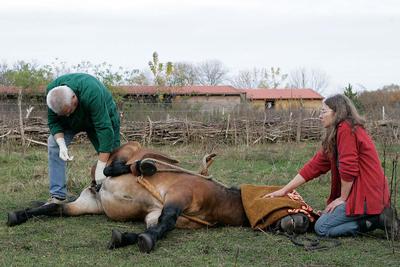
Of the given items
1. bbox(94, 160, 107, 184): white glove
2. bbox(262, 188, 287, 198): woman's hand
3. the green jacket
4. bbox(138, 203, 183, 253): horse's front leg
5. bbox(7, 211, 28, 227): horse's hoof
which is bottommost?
bbox(7, 211, 28, 227): horse's hoof

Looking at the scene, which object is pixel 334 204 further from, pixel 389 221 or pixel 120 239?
pixel 120 239

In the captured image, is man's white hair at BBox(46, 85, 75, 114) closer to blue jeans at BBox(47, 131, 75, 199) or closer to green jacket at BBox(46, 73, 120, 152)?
green jacket at BBox(46, 73, 120, 152)

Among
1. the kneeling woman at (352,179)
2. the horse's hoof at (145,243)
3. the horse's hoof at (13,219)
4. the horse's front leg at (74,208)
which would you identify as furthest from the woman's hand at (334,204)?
the horse's hoof at (13,219)

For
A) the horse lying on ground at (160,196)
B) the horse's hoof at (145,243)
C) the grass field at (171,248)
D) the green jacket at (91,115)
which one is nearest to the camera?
the grass field at (171,248)

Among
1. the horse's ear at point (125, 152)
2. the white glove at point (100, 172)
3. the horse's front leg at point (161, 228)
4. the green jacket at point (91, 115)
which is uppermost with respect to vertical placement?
the green jacket at point (91, 115)

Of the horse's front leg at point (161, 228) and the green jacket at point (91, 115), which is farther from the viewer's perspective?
the green jacket at point (91, 115)

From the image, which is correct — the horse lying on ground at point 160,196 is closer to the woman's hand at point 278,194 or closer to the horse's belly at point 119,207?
the horse's belly at point 119,207

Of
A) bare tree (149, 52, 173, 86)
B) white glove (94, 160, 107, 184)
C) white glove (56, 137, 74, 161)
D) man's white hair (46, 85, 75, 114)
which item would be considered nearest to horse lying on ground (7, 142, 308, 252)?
white glove (94, 160, 107, 184)

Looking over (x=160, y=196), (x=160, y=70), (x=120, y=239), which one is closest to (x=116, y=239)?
(x=120, y=239)

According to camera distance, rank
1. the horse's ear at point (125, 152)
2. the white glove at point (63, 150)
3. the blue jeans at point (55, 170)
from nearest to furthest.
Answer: the horse's ear at point (125, 152), the white glove at point (63, 150), the blue jeans at point (55, 170)

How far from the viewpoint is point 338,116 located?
14.2 ft

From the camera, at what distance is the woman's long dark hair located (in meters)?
4.32

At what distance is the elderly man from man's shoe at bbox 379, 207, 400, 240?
7.66 ft

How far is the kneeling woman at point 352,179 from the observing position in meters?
4.21
